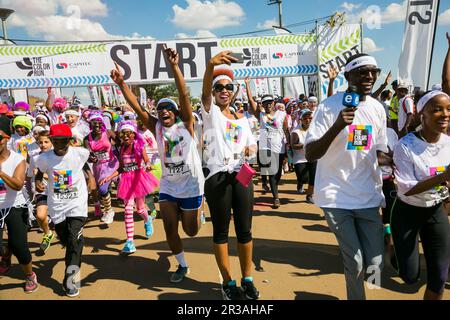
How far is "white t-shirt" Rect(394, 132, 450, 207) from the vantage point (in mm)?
2668

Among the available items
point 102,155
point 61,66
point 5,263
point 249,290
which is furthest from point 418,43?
point 61,66

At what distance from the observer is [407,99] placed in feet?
21.9

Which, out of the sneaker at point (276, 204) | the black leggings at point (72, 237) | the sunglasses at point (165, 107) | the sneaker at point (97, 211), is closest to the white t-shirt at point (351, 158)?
the sunglasses at point (165, 107)

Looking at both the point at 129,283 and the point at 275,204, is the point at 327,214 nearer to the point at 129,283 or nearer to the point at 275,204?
the point at 129,283

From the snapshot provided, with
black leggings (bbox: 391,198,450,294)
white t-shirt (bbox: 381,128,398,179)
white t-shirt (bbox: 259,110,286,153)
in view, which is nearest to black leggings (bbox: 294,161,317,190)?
white t-shirt (bbox: 259,110,286,153)

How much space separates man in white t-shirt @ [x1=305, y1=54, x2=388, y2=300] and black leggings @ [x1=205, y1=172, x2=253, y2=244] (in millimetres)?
853

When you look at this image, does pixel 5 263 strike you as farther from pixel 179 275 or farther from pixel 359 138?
pixel 359 138

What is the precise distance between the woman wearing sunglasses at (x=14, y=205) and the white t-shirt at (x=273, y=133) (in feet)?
15.5

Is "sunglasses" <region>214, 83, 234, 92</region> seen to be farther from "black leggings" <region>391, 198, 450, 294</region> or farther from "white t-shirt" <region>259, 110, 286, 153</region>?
"white t-shirt" <region>259, 110, 286, 153</region>

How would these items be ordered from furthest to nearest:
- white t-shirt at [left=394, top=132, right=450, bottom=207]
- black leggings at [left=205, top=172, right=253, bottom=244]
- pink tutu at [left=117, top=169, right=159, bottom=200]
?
pink tutu at [left=117, top=169, right=159, bottom=200]
black leggings at [left=205, top=172, right=253, bottom=244]
white t-shirt at [left=394, top=132, right=450, bottom=207]

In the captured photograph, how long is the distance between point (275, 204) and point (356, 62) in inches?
188

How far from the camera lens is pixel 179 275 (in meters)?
4.04
